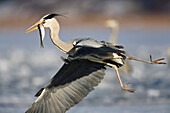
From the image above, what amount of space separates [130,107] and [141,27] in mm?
15882

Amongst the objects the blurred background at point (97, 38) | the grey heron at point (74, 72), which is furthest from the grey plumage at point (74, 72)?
the blurred background at point (97, 38)

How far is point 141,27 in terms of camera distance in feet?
74.7

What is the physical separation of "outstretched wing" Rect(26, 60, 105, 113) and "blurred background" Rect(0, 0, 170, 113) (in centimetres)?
74

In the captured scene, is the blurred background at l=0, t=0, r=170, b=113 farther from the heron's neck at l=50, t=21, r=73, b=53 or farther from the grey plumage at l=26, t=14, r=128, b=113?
the grey plumage at l=26, t=14, r=128, b=113

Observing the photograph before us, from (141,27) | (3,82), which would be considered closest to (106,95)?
(3,82)

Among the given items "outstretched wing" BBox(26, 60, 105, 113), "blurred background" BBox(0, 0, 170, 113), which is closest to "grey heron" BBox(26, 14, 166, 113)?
"outstretched wing" BBox(26, 60, 105, 113)

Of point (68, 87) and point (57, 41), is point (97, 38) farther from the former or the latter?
point (68, 87)

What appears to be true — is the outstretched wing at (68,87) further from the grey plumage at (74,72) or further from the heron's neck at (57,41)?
the heron's neck at (57,41)

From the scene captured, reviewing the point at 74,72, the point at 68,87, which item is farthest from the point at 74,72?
the point at 68,87

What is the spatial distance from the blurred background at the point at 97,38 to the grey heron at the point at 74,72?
493 millimetres

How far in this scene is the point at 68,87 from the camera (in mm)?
4746

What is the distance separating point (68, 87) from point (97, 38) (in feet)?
52.6

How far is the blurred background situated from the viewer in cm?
775

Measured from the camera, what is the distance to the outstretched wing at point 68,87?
4.57 metres
